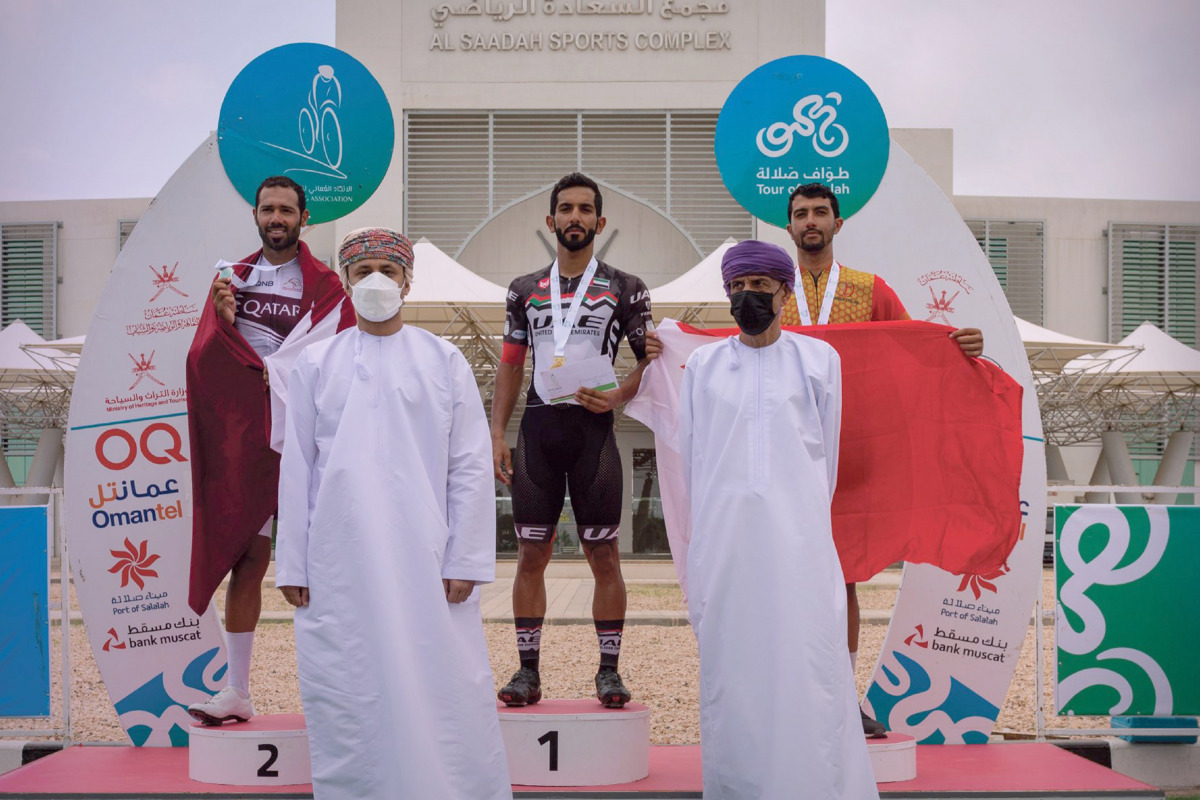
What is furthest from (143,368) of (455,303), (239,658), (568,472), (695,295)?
(695,295)

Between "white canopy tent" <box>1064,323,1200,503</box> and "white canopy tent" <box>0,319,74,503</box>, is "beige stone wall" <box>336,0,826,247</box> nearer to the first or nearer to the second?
"white canopy tent" <box>0,319,74,503</box>

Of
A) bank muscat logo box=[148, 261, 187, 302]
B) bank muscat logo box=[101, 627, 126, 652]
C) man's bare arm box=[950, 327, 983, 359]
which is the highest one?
bank muscat logo box=[148, 261, 187, 302]

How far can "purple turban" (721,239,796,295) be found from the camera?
388 cm

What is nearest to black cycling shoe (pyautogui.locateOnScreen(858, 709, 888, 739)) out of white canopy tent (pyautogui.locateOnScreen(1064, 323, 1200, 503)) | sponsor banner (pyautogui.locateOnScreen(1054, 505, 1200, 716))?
sponsor banner (pyautogui.locateOnScreen(1054, 505, 1200, 716))

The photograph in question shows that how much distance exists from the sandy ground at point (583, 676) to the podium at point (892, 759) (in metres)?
2.86

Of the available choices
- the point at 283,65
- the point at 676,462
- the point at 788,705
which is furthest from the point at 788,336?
the point at 283,65

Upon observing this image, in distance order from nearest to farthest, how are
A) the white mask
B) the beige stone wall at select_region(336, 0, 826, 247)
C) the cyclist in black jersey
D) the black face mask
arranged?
1. the white mask
2. the black face mask
3. the cyclist in black jersey
4. the beige stone wall at select_region(336, 0, 826, 247)

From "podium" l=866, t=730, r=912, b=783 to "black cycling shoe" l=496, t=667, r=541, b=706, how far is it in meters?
1.31

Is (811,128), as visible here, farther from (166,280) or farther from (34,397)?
(34,397)

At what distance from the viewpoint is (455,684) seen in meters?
3.55

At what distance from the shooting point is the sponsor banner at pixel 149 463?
534 cm

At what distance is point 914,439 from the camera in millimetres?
4762

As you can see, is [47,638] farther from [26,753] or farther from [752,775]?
[752,775]

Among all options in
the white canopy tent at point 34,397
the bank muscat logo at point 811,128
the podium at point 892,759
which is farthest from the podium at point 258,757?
the white canopy tent at point 34,397
